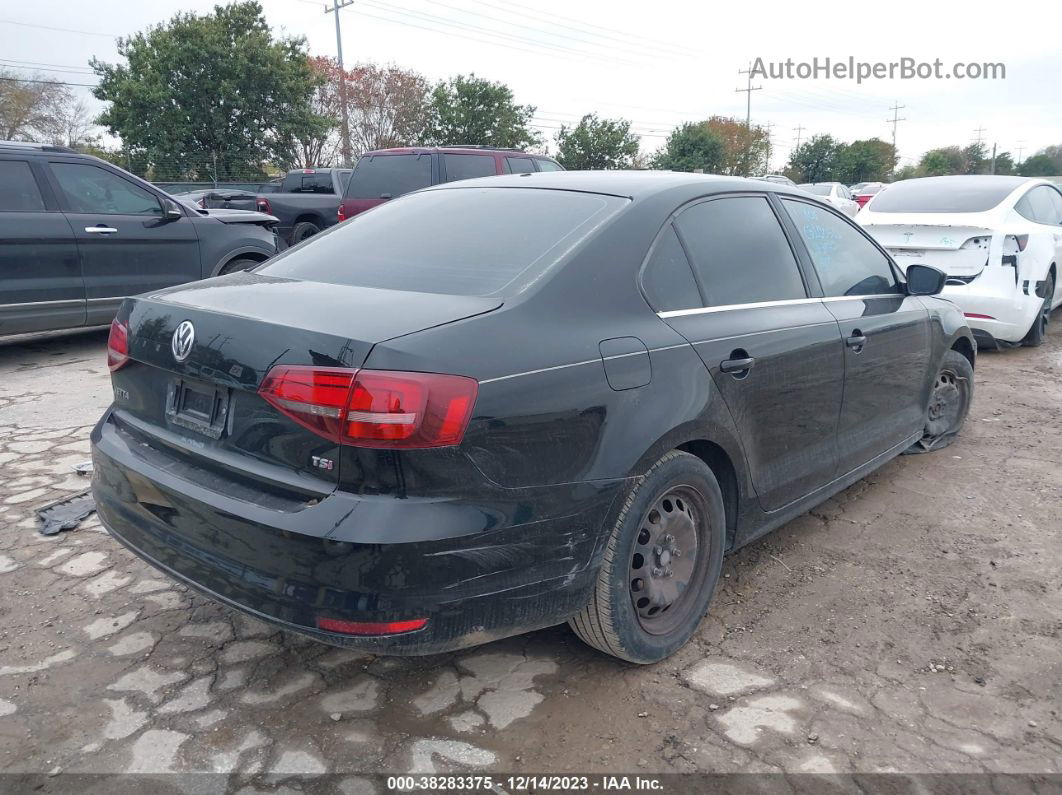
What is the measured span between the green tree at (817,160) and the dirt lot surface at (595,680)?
164 feet

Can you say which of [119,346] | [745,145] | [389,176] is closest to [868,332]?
[119,346]

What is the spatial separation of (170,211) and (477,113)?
77.7 feet

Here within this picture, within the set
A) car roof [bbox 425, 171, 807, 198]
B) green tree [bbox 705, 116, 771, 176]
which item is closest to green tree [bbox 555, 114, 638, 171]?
green tree [bbox 705, 116, 771, 176]

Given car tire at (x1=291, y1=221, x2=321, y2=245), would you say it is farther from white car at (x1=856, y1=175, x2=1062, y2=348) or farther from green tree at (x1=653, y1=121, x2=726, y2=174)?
green tree at (x1=653, y1=121, x2=726, y2=174)

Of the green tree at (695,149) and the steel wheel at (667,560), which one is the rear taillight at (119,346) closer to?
the steel wheel at (667,560)

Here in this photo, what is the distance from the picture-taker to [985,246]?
274 inches

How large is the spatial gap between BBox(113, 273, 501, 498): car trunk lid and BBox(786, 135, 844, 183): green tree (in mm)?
51162

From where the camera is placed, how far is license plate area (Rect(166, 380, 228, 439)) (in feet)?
Answer: 7.86

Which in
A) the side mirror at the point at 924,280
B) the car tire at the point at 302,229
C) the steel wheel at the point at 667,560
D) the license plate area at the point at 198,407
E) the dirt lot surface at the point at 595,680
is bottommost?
the dirt lot surface at the point at 595,680

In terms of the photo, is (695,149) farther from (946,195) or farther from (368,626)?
(368,626)

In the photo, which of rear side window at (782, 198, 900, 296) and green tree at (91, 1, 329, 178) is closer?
rear side window at (782, 198, 900, 296)

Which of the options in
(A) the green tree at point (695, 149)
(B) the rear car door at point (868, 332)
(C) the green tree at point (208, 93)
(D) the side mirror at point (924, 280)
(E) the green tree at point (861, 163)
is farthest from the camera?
(E) the green tree at point (861, 163)

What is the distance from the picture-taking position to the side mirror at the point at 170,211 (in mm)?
7523

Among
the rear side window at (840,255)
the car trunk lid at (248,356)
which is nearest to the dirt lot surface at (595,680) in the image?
the car trunk lid at (248,356)
